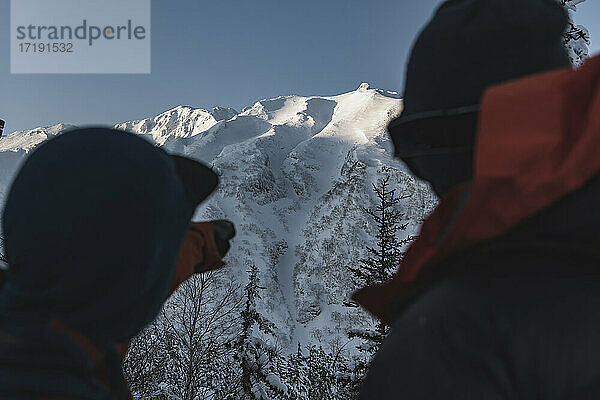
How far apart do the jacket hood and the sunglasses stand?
200mm

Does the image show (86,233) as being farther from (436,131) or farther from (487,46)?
(487,46)

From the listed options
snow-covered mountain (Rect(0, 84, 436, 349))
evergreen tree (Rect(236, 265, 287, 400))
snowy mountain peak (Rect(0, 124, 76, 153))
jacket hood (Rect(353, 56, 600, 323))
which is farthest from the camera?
snowy mountain peak (Rect(0, 124, 76, 153))

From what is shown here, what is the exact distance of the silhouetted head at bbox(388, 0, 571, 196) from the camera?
2.96 feet

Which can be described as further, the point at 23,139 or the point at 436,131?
the point at 23,139

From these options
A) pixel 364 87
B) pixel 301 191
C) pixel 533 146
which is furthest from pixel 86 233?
pixel 364 87

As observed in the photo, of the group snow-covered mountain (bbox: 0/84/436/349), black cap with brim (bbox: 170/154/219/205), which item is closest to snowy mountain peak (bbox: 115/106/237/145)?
snow-covered mountain (bbox: 0/84/436/349)

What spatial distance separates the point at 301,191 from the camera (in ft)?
230

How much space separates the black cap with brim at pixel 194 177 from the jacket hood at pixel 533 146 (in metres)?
0.99

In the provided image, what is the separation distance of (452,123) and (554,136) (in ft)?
0.91

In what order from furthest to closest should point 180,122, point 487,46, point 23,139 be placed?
1. point 180,122
2. point 23,139
3. point 487,46

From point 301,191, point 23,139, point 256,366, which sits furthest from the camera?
point 23,139

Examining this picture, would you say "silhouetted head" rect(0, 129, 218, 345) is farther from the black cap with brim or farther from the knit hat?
the knit hat

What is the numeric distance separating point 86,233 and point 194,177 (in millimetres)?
529

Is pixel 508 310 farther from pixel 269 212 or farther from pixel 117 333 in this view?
pixel 269 212
